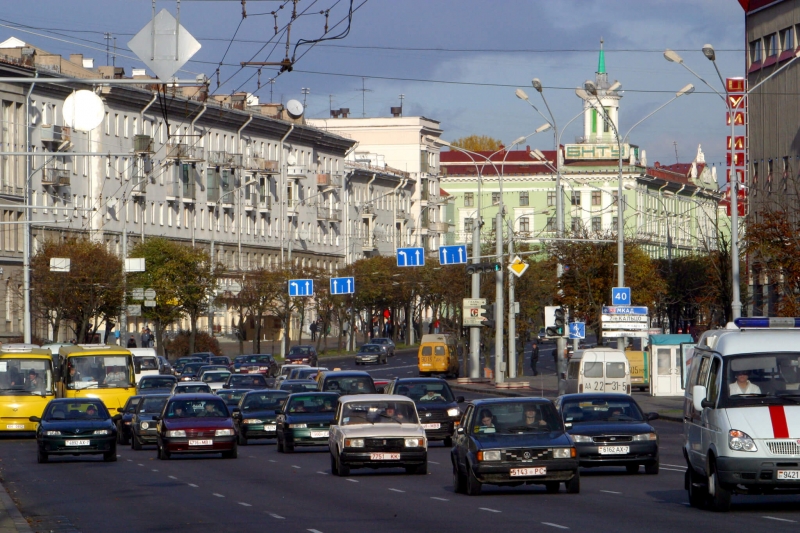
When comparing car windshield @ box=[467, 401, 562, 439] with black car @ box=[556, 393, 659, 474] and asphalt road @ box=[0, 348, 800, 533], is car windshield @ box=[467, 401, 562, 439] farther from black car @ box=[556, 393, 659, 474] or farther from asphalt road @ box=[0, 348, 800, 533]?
black car @ box=[556, 393, 659, 474]

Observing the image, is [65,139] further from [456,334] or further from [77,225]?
[456,334]

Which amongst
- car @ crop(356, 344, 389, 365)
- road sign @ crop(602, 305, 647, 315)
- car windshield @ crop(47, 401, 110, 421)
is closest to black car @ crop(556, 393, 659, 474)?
car windshield @ crop(47, 401, 110, 421)

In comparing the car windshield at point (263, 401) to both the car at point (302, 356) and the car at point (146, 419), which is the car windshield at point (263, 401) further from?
the car at point (302, 356)

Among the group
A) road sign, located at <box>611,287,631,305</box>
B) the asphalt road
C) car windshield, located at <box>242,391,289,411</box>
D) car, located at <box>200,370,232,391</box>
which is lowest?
the asphalt road

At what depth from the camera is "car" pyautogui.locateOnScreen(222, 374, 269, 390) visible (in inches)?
1918

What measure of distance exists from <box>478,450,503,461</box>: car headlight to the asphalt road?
566 millimetres

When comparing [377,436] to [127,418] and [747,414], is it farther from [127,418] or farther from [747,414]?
[127,418]

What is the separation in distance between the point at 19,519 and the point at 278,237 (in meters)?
97.3

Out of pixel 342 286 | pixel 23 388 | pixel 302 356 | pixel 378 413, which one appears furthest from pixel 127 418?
pixel 342 286

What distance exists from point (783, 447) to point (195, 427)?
1794cm

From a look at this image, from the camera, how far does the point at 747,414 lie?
17.0 meters

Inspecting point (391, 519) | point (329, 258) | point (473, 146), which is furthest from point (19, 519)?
point (473, 146)

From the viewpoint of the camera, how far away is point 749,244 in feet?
142

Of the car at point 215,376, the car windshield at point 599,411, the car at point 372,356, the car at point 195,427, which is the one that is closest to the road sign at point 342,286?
the car at point 372,356
